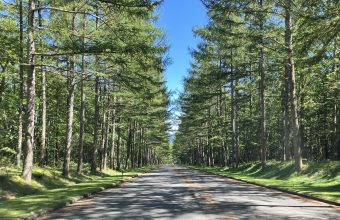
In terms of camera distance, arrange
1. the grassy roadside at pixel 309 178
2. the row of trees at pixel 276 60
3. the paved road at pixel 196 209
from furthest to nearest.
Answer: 1. the grassy roadside at pixel 309 178
2. the row of trees at pixel 276 60
3. the paved road at pixel 196 209

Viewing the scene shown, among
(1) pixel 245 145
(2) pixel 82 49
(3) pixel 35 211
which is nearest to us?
(3) pixel 35 211

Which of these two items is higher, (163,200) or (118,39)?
(118,39)

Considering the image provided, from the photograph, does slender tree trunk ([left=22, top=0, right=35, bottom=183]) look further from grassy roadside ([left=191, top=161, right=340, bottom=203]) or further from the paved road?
grassy roadside ([left=191, top=161, right=340, bottom=203])

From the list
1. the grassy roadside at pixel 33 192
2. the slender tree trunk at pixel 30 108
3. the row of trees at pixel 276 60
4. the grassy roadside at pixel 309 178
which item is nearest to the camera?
the grassy roadside at pixel 33 192

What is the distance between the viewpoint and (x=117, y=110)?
45344mm

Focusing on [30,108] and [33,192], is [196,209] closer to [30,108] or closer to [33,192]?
[33,192]

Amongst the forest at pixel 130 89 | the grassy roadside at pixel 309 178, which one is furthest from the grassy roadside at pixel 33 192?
the grassy roadside at pixel 309 178

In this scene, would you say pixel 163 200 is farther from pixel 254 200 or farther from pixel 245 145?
pixel 245 145

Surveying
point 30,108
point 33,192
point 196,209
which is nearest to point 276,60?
point 30,108

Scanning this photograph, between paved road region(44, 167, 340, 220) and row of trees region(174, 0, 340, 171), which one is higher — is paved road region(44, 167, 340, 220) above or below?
below

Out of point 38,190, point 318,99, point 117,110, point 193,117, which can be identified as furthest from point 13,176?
point 193,117

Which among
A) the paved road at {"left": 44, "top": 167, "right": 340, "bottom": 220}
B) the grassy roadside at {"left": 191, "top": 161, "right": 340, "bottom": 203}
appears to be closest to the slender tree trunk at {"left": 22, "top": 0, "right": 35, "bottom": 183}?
the paved road at {"left": 44, "top": 167, "right": 340, "bottom": 220}

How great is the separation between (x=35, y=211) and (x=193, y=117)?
58.0 metres

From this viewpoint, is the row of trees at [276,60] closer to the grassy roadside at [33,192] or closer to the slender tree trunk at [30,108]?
the slender tree trunk at [30,108]
